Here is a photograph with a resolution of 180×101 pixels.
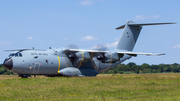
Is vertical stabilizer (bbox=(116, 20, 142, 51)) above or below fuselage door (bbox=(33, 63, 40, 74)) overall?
above

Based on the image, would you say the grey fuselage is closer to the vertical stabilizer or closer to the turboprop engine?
the turboprop engine

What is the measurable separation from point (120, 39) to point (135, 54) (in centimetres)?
409

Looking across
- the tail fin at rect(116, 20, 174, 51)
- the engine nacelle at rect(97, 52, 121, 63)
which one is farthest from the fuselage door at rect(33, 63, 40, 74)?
the tail fin at rect(116, 20, 174, 51)

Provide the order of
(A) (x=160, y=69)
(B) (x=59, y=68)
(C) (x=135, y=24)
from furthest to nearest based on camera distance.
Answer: (A) (x=160, y=69) → (C) (x=135, y=24) → (B) (x=59, y=68)

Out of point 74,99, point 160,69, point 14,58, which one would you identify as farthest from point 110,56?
point 160,69

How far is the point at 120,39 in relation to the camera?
3081 cm

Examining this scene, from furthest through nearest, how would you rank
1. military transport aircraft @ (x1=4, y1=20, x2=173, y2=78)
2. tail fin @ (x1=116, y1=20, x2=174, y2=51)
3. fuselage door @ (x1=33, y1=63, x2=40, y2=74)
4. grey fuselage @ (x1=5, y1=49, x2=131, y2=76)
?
tail fin @ (x1=116, y1=20, x2=174, y2=51)
fuselage door @ (x1=33, y1=63, x2=40, y2=74)
military transport aircraft @ (x1=4, y1=20, x2=173, y2=78)
grey fuselage @ (x1=5, y1=49, x2=131, y2=76)

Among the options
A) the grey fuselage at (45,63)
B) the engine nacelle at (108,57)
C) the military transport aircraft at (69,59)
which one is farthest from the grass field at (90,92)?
the engine nacelle at (108,57)

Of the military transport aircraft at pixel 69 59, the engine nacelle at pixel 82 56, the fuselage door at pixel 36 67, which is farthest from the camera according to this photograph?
the engine nacelle at pixel 82 56

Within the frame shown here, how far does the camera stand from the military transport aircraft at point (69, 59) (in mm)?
22734

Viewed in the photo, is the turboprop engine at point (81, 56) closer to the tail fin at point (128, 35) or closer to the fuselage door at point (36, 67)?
the fuselage door at point (36, 67)

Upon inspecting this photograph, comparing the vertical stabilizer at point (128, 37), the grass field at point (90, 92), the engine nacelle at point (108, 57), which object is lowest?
the grass field at point (90, 92)

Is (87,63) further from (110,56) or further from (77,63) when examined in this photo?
(110,56)

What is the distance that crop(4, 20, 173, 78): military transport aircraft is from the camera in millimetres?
22734
